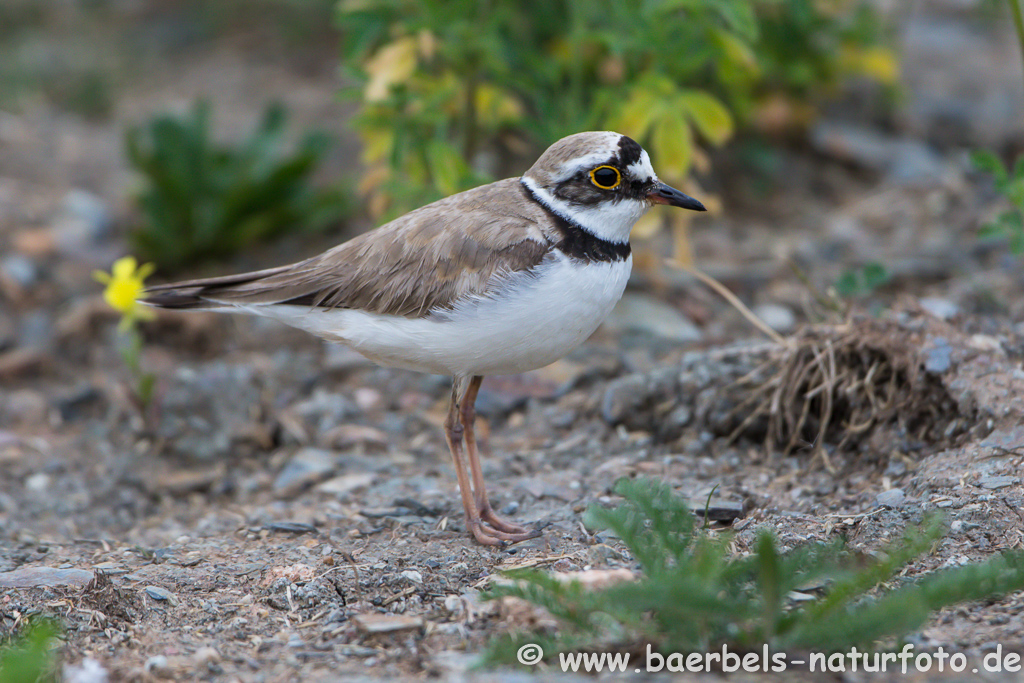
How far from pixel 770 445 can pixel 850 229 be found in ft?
9.87

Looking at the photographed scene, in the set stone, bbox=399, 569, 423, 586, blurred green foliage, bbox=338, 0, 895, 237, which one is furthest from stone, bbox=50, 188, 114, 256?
stone, bbox=399, 569, 423, 586

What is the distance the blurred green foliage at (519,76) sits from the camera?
5.61 m

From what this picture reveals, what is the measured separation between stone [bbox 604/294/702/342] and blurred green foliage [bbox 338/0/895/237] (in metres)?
0.75

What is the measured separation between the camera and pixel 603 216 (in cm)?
407

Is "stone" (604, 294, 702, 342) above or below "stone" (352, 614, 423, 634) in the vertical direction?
above

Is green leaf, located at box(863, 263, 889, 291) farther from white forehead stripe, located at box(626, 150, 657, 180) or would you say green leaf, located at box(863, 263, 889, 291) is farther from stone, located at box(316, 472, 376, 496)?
stone, located at box(316, 472, 376, 496)

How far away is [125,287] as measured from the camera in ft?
16.9

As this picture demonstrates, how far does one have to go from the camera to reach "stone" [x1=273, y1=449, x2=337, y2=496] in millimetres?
5020

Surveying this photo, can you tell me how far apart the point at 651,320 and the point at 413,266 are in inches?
92.7

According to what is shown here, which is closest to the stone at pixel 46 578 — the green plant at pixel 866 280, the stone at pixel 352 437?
the stone at pixel 352 437

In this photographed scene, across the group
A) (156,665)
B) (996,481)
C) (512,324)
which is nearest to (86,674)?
(156,665)

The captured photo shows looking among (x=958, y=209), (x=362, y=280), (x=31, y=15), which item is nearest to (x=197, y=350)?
(x=362, y=280)

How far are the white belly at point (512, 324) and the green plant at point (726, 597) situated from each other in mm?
963

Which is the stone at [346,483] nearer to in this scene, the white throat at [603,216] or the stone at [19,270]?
the white throat at [603,216]
